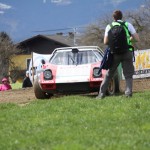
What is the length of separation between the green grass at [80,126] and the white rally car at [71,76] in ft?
8.31

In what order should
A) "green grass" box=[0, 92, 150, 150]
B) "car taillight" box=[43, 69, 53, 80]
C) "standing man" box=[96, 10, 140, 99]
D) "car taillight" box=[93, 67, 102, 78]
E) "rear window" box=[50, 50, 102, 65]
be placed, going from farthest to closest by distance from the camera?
"rear window" box=[50, 50, 102, 65] < "car taillight" box=[43, 69, 53, 80] < "car taillight" box=[93, 67, 102, 78] < "standing man" box=[96, 10, 140, 99] < "green grass" box=[0, 92, 150, 150]

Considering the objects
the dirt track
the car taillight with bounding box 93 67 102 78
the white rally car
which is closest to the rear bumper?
the white rally car

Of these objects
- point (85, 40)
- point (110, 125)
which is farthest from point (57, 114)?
point (85, 40)

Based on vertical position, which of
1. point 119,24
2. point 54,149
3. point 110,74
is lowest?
point 54,149

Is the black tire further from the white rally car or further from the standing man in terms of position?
the standing man

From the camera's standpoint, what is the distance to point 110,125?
672 cm

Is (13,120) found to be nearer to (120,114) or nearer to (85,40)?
(120,114)

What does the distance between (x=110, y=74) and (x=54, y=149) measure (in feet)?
16.9

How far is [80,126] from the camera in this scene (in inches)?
264

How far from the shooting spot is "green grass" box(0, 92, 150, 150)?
18.4ft

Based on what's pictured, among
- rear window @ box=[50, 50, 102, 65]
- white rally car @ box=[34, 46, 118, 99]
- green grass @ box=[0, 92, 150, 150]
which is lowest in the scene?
green grass @ box=[0, 92, 150, 150]

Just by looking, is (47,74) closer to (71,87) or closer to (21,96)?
(71,87)

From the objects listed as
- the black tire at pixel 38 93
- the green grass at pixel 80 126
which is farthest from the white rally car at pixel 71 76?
the green grass at pixel 80 126

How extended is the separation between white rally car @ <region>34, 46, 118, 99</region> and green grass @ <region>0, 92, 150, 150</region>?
2.53 metres
